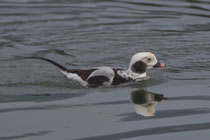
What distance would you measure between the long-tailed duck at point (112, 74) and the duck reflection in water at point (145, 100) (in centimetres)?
36

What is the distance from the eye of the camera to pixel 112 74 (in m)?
10.9

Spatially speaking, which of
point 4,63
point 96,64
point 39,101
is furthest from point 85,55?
point 39,101

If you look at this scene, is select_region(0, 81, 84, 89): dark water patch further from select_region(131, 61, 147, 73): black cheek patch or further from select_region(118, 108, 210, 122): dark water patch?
select_region(118, 108, 210, 122): dark water patch

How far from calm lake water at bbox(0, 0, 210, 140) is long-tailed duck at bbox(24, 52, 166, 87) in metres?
0.14

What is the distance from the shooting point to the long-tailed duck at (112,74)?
10.8 metres

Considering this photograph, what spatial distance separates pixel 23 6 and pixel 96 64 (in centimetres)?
618

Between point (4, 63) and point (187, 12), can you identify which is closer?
point (4, 63)

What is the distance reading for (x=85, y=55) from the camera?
13.2 meters

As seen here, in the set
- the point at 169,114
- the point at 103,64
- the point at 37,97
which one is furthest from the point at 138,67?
the point at 169,114

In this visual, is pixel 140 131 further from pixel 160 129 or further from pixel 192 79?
pixel 192 79

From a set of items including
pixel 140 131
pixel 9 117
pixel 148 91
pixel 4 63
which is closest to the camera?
pixel 140 131

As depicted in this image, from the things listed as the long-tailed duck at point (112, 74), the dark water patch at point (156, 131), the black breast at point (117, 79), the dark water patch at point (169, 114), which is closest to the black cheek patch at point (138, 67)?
the long-tailed duck at point (112, 74)

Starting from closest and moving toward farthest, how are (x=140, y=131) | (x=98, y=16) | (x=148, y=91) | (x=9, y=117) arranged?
(x=140, y=131) → (x=9, y=117) → (x=148, y=91) → (x=98, y=16)

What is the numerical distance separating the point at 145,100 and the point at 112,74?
40.8 inches
